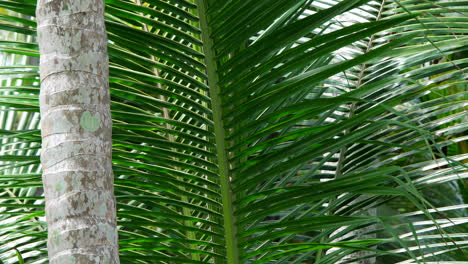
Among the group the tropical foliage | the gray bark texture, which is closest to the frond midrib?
the tropical foliage

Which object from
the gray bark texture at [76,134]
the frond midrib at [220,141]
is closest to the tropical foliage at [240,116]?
the frond midrib at [220,141]

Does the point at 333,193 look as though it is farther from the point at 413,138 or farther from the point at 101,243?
the point at 413,138

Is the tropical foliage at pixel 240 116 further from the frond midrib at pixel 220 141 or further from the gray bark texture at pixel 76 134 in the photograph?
the gray bark texture at pixel 76 134

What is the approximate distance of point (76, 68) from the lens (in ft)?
2.27

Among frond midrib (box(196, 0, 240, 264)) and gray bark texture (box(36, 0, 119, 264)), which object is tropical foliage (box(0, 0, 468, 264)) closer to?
frond midrib (box(196, 0, 240, 264))

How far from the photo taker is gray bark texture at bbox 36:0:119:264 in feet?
2.12

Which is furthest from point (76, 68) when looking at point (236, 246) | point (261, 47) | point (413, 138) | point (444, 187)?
point (444, 187)

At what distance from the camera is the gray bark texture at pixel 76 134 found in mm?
647

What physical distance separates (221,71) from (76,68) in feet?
1.24

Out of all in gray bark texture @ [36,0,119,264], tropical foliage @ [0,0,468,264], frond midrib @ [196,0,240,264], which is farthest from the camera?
frond midrib @ [196,0,240,264]

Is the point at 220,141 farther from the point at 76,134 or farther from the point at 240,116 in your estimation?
the point at 76,134

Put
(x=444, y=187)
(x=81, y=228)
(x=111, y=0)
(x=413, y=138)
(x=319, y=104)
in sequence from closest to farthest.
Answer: (x=81, y=228) → (x=319, y=104) → (x=111, y=0) → (x=413, y=138) → (x=444, y=187)

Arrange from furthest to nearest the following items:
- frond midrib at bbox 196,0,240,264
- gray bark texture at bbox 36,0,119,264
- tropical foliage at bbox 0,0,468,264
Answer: frond midrib at bbox 196,0,240,264, tropical foliage at bbox 0,0,468,264, gray bark texture at bbox 36,0,119,264

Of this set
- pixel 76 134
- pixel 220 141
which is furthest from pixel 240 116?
pixel 76 134
